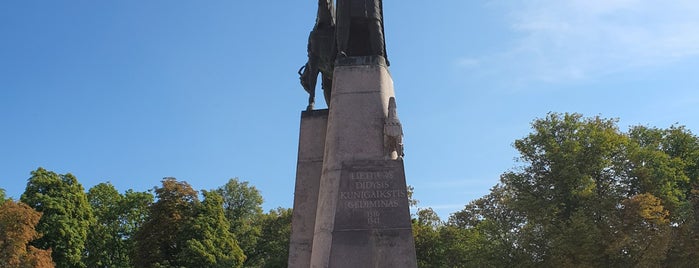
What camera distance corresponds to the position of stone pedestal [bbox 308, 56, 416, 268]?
38.1 ft

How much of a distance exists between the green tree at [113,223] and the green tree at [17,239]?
801cm

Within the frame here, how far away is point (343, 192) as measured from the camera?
39.1 ft

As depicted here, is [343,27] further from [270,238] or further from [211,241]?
[270,238]

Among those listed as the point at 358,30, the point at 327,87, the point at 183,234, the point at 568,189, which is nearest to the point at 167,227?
the point at 183,234

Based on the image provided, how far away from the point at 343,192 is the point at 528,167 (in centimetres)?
A: 2512

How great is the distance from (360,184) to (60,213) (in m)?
34.5

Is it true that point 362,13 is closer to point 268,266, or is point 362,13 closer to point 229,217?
point 268,266

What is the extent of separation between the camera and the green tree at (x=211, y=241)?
39875 millimetres

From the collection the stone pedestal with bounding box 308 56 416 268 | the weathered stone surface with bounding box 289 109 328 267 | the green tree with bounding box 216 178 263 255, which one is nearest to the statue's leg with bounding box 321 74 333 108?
the weathered stone surface with bounding box 289 109 328 267

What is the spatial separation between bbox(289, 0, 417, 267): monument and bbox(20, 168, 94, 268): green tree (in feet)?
102

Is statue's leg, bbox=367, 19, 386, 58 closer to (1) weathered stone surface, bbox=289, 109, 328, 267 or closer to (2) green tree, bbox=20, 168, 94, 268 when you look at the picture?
(1) weathered stone surface, bbox=289, 109, 328, 267

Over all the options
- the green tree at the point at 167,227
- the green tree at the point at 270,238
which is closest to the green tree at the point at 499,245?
the green tree at the point at 270,238

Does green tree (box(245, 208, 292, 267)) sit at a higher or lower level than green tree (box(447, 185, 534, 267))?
higher

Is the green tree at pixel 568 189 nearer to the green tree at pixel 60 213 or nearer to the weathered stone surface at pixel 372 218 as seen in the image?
the weathered stone surface at pixel 372 218
